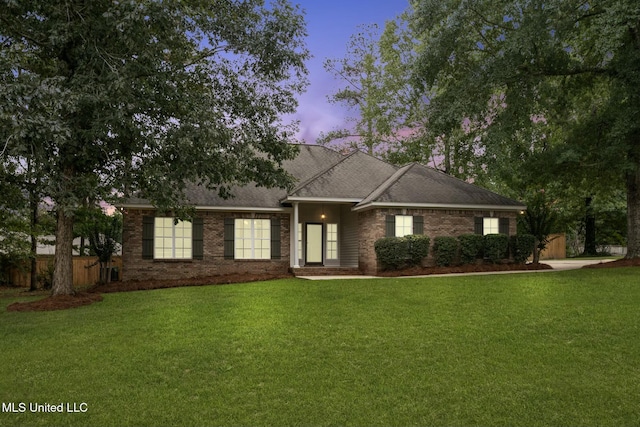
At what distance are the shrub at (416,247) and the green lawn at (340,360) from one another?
19.4 ft

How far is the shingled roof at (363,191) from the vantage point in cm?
1856

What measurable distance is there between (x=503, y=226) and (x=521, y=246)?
1.04 m

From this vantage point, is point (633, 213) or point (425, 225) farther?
point (425, 225)

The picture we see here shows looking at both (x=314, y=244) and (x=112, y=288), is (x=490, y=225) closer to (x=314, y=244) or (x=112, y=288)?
(x=314, y=244)

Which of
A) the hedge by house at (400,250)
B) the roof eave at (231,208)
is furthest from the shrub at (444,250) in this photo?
the roof eave at (231,208)

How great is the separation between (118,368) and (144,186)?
7485 millimetres

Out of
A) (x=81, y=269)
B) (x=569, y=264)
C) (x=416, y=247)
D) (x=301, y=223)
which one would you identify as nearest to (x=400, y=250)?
(x=416, y=247)

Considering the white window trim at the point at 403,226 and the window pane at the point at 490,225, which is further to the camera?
the window pane at the point at 490,225

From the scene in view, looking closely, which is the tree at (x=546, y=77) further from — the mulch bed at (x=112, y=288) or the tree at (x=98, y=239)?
the tree at (x=98, y=239)

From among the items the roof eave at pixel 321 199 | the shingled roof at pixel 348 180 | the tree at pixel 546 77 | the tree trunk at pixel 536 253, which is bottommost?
the tree trunk at pixel 536 253

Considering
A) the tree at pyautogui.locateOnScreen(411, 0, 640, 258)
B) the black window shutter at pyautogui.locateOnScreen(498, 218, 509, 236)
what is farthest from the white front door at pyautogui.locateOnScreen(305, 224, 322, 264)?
the black window shutter at pyautogui.locateOnScreen(498, 218, 509, 236)

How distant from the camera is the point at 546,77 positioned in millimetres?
17828

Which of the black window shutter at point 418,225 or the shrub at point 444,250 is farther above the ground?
the black window shutter at point 418,225

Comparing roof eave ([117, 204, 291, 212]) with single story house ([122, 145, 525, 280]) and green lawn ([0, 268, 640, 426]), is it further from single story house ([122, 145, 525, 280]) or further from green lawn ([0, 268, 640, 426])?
green lawn ([0, 268, 640, 426])
